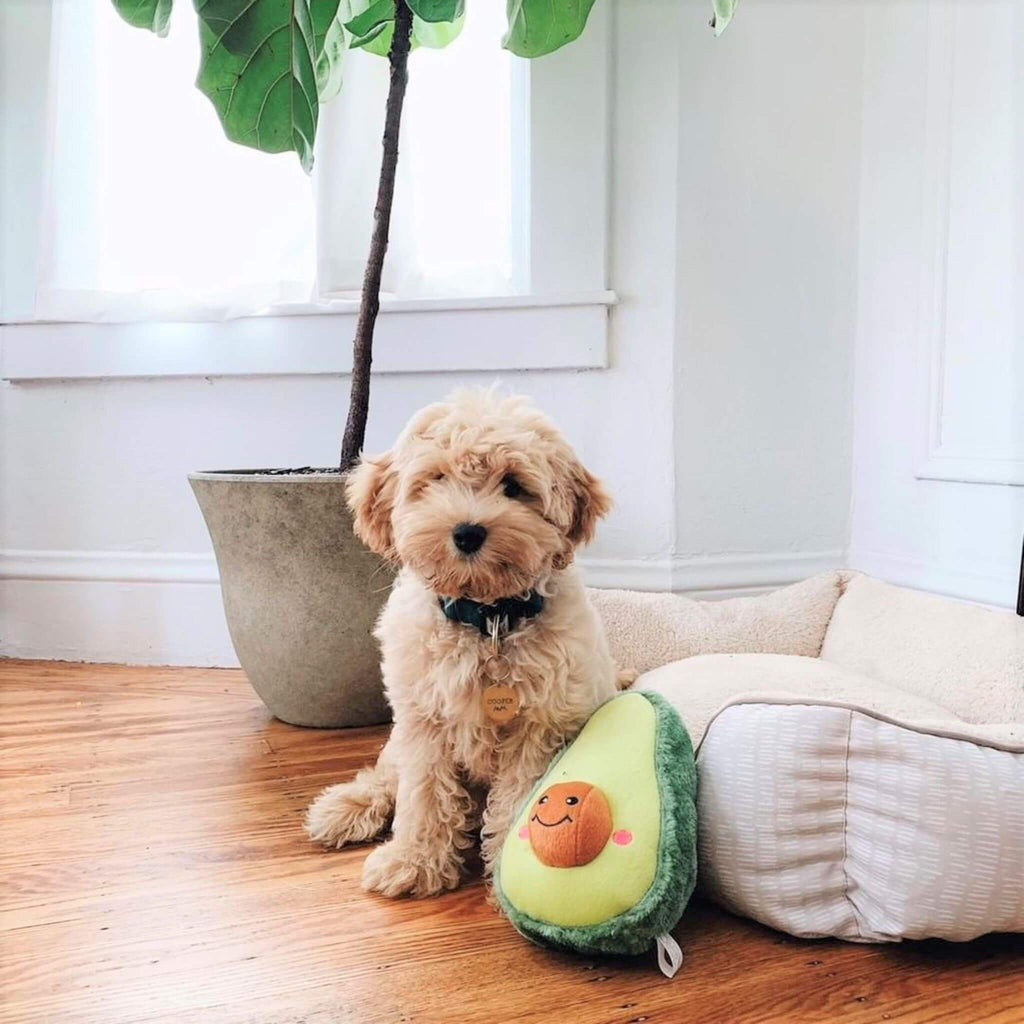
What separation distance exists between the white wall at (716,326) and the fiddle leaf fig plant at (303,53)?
39 centimetres

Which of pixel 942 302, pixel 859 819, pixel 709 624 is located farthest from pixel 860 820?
pixel 942 302

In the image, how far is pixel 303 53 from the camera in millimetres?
1528

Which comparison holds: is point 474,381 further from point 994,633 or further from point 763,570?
point 994,633

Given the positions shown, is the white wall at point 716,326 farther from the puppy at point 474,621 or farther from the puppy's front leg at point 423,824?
the puppy's front leg at point 423,824

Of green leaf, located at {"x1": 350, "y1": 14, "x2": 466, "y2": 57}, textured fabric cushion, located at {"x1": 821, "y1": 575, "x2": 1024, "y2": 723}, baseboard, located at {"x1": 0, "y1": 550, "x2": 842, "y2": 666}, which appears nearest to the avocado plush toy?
textured fabric cushion, located at {"x1": 821, "y1": 575, "x2": 1024, "y2": 723}

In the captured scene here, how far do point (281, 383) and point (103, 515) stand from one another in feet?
1.96

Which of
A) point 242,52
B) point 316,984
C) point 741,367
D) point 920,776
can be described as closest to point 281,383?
point 242,52

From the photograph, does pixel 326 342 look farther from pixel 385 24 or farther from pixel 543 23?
pixel 543 23

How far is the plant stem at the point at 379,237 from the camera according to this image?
161 centimetres

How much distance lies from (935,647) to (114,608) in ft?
6.19

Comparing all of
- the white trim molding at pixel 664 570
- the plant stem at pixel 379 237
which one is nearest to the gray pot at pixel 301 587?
the plant stem at pixel 379 237

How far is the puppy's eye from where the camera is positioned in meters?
1.08

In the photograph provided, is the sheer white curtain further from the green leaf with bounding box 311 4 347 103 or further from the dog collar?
the dog collar

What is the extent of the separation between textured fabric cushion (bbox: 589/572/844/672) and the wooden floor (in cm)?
66
